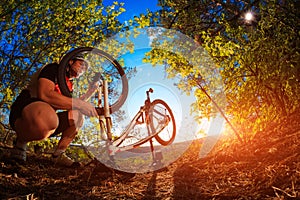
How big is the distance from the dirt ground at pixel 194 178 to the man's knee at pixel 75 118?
2.67ft

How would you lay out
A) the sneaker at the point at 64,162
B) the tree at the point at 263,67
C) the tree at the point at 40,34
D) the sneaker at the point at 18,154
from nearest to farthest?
1. the tree at the point at 263,67
2. the sneaker at the point at 18,154
3. the sneaker at the point at 64,162
4. the tree at the point at 40,34

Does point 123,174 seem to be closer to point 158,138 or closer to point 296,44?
point 158,138

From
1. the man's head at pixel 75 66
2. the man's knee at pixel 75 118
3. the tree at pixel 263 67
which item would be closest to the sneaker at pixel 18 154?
the man's knee at pixel 75 118

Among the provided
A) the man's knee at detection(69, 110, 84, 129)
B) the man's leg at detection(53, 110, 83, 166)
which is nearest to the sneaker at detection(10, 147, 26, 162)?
the man's leg at detection(53, 110, 83, 166)

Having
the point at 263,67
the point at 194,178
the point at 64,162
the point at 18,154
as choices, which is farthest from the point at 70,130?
the point at 263,67

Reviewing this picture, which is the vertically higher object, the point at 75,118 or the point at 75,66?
the point at 75,66

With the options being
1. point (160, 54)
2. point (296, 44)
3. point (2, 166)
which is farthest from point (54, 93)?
point (296, 44)

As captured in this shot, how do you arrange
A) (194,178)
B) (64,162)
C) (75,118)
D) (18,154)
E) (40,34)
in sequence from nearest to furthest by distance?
(194,178) → (75,118) → (18,154) → (64,162) → (40,34)

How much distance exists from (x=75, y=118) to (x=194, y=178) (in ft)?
6.83

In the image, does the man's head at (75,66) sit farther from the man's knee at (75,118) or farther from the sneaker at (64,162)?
the sneaker at (64,162)

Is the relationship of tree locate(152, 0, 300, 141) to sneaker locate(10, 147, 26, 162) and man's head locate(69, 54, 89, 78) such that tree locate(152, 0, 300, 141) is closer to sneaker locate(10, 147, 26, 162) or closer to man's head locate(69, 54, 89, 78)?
man's head locate(69, 54, 89, 78)

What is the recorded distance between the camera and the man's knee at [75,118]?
14.8 feet

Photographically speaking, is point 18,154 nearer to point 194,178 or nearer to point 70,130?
point 70,130

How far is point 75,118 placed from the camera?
459 cm
